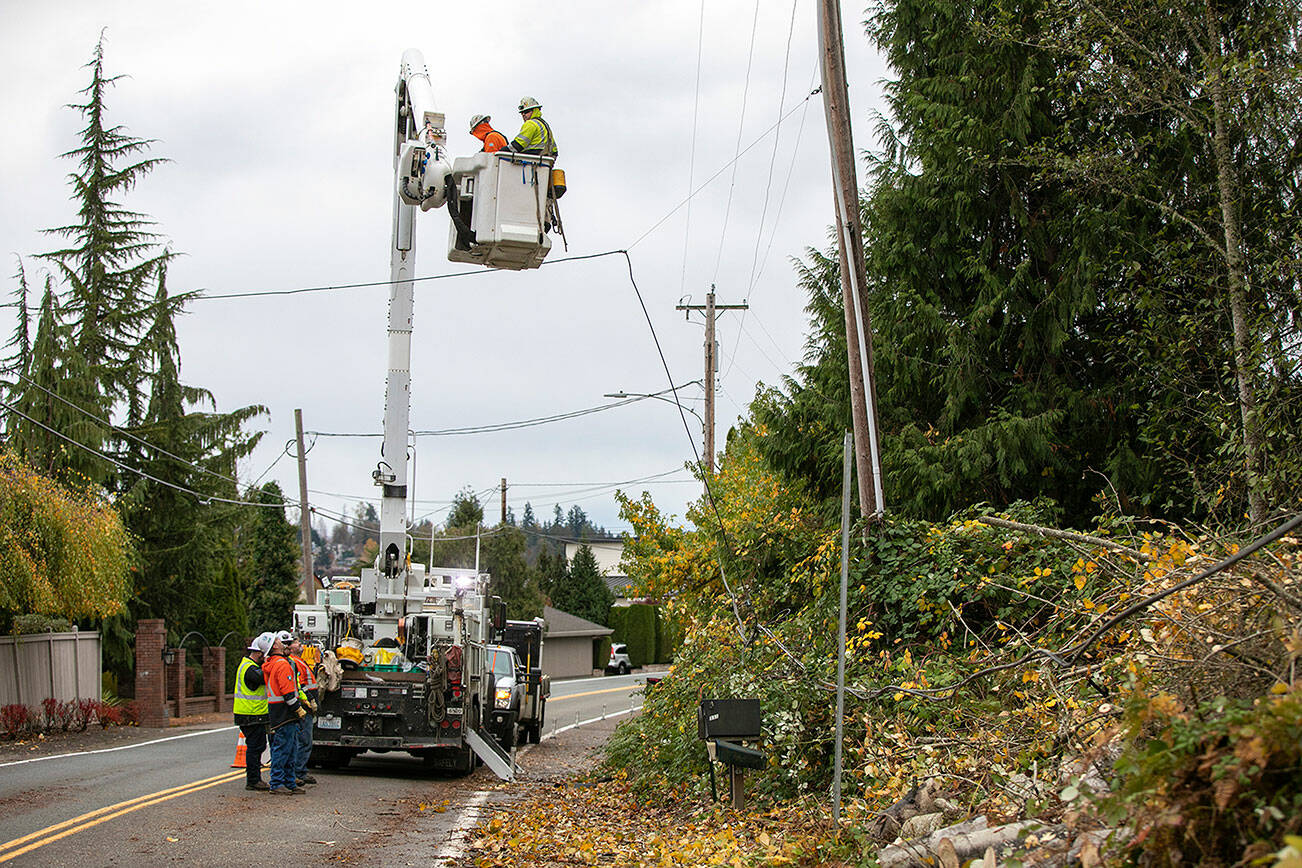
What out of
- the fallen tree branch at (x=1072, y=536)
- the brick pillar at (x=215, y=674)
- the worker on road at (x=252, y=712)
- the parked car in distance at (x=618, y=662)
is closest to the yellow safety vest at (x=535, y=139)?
the fallen tree branch at (x=1072, y=536)

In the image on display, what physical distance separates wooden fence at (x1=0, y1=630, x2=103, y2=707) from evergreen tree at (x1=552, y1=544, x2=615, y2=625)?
160 ft

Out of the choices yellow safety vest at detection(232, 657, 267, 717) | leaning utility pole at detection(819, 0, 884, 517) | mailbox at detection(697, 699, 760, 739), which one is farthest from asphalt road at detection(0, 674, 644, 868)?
leaning utility pole at detection(819, 0, 884, 517)

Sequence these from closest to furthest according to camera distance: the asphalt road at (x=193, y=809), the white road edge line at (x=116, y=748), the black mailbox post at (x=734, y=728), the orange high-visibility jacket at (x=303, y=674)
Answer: the asphalt road at (x=193, y=809)
the black mailbox post at (x=734, y=728)
the orange high-visibility jacket at (x=303, y=674)
the white road edge line at (x=116, y=748)

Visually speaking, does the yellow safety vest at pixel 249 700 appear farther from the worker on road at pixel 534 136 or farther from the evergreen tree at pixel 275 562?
the evergreen tree at pixel 275 562

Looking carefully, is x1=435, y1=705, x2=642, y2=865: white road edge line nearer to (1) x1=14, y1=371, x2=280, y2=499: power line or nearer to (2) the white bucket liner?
(2) the white bucket liner

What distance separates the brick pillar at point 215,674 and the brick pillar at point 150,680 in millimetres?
4764

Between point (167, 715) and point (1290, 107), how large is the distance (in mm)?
23482

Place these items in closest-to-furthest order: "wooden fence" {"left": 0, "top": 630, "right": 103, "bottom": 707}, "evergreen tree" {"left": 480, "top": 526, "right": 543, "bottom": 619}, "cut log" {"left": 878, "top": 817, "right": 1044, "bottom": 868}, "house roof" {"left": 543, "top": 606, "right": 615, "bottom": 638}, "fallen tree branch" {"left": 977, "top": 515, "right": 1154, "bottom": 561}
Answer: "cut log" {"left": 878, "top": 817, "right": 1044, "bottom": 868} < "fallen tree branch" {"left": 977, "top": 515, "right": 1154, "bottom": 561} < "wooden fence" {"left": 0, "top": 630, "right": 103, "bottom": 707} < "evergreen tree" {"left": 480, "top": 526, "right": 543, "bottom": 619} < "house roof" {"left": 543, "top": 606, "right": 615, "bottom": 638}

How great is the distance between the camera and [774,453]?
55.8 feet

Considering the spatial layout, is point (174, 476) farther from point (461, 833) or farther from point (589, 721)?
point (461, 833)

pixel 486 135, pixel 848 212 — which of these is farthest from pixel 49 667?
pixel 848 212

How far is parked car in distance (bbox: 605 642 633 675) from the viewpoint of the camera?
65125mm

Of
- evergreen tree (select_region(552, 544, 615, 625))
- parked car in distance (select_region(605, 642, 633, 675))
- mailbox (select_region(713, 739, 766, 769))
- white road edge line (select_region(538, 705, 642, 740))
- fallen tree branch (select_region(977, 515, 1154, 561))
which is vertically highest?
fallen tree branch (select_region(977, 515, 1154, 561))

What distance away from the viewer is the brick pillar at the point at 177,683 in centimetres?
2739
